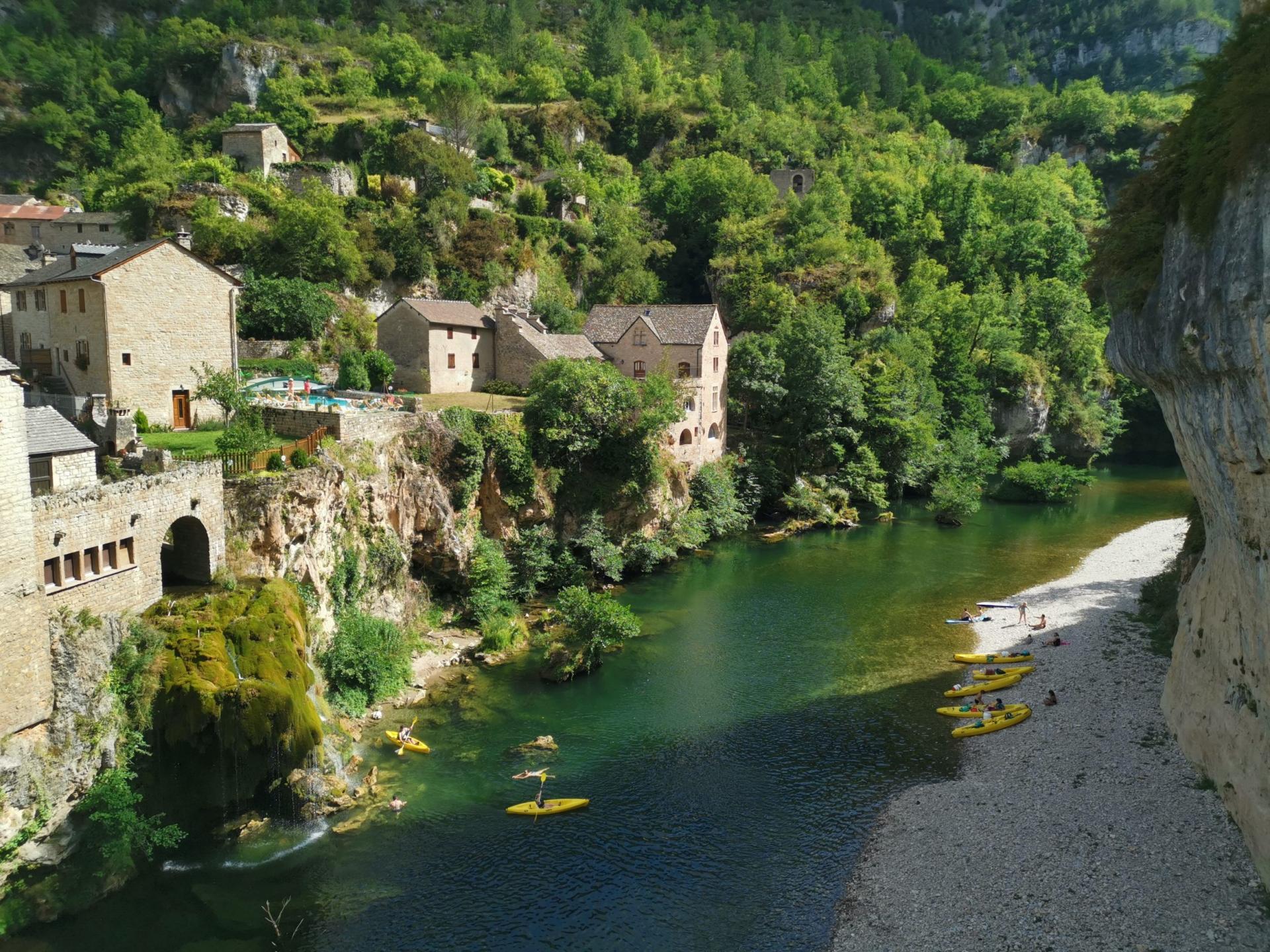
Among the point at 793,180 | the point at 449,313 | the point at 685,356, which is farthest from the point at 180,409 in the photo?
the point at 793,180

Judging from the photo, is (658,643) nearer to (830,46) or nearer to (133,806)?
(133,806)

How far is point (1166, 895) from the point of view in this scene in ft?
60.5

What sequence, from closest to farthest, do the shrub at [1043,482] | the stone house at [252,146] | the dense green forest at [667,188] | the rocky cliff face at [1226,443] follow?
the rocky cliff face at [1226,443] < the dense green forest at [667,188] < the shrub at [1043,482] < the stone house at [252,146]

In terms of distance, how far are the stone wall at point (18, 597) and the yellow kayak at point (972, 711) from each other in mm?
24948

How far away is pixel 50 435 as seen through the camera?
80.7ft

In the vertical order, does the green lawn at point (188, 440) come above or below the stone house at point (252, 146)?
below

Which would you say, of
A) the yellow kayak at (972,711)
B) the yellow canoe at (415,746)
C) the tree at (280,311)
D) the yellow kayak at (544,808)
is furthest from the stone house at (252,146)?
the yellow kayak at (972,711)

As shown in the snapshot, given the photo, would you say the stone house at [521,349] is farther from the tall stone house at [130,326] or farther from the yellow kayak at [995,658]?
the yellow kayak at [995,658]

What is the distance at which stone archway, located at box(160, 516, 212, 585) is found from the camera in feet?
87.0

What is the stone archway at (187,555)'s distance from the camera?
87.0ft

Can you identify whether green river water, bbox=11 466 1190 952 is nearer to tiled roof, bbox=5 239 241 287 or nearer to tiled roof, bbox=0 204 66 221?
tiled roof, bbox=5 239 241 287

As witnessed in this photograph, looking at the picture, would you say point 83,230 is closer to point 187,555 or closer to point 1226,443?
point 187,555

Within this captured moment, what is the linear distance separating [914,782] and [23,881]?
2139 cm

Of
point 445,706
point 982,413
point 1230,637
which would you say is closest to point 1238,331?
point 1230,637
